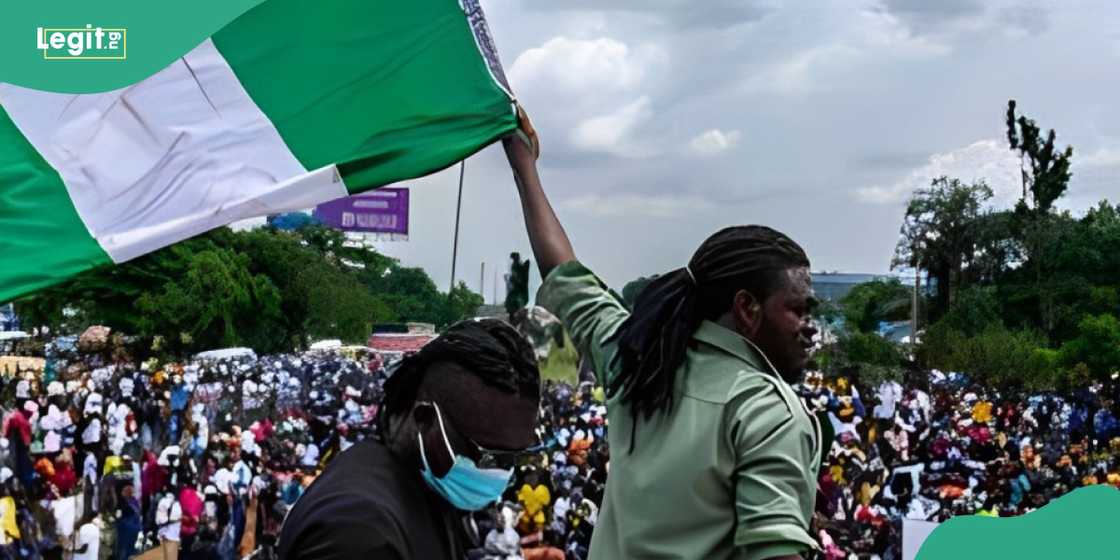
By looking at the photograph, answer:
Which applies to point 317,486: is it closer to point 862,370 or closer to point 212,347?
point 862,370

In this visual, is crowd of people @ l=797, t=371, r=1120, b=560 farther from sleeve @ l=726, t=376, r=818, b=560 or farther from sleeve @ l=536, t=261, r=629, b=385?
sleeve @ l=726, t=376, r=818, b=560

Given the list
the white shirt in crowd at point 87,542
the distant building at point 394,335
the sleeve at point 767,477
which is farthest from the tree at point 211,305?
the sleeve at point 767,477

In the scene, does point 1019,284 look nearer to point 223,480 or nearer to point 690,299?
point 223,480

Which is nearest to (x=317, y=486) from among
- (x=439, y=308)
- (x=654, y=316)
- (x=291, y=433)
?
(x=654, y=316)

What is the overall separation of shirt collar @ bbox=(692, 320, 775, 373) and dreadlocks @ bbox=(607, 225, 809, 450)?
0.11ft

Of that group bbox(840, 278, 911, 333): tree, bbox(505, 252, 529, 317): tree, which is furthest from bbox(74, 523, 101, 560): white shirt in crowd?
bbox(840, 278, 911, 333): tree

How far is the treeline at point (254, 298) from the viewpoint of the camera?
37.8m

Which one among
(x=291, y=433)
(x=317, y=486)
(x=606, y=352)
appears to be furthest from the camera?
(x=291, y=433)

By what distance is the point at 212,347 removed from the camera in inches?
1636

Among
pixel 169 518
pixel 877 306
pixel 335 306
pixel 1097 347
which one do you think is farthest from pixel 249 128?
pixel 877 306

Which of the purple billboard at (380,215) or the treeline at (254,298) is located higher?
the purple billboard at (380,215)

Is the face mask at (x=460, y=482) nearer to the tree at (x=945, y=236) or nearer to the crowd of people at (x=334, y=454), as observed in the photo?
the crowd of people at (x=334, y=454)

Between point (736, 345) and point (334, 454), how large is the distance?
4.89 metres

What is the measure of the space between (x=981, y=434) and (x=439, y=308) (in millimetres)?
67706
